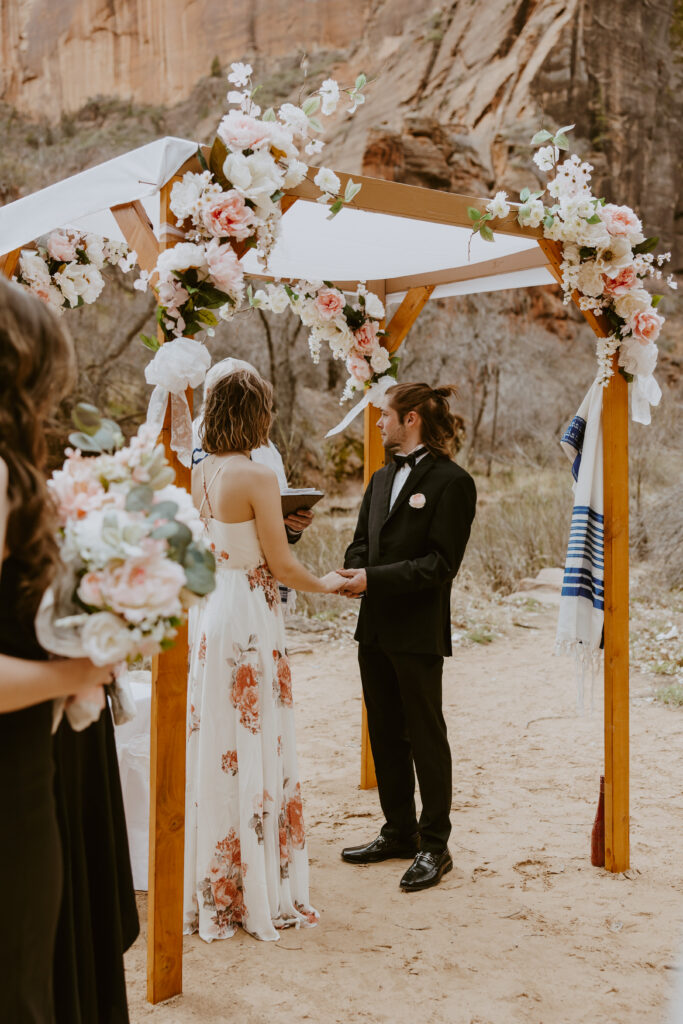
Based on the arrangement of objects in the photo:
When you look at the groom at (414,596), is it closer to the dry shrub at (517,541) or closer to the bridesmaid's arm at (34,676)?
the bridesmaid's arm at (34,676)

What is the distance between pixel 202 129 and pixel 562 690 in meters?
23.4

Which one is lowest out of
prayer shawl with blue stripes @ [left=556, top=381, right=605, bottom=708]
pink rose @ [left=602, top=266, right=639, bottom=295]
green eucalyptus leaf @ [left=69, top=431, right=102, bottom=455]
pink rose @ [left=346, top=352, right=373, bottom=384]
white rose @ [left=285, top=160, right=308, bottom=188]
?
prayer shawl with blue stripes @ [left=556, top=381, right=605, bottom=708]

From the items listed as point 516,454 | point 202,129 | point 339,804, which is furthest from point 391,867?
point 202,129

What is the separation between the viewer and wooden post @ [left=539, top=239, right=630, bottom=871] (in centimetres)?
423

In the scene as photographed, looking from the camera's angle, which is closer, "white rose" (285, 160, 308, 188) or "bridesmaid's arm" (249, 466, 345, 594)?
"white rose" (285, 160, 308, 188)

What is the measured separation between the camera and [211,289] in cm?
300

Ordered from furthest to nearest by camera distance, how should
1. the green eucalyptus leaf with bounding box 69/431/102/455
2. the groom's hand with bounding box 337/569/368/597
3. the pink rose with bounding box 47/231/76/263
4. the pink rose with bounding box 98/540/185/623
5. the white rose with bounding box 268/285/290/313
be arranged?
the white rose with bounding box 268/285/290/313
the pink rose with bounding box 47/231/76/263
the groom's hand with bounding box 337/569/368/597
the green eucalyptus leaf with bounding box 69/431/102/455
the pink rose with bounding box 98/540/185/623

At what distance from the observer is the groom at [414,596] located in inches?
155

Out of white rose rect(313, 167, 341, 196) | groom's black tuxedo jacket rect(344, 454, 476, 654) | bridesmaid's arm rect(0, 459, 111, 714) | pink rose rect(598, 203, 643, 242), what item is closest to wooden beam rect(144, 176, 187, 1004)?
white rose rect(313, 167, 341, 196)

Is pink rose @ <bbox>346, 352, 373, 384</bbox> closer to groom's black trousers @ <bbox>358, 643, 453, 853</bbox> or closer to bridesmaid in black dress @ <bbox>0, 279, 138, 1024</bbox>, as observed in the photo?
groom's black trousers @ <bbox>358, 643, 453, 853</bbox>

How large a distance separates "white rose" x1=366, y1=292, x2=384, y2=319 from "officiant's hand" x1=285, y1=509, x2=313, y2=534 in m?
1.62

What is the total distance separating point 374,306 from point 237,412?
1.92 meters

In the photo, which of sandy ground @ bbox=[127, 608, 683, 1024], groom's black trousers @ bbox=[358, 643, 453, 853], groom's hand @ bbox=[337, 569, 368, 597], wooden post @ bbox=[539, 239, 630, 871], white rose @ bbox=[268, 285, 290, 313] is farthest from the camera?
white rose @ bbox=[268, 285, 290, 313]

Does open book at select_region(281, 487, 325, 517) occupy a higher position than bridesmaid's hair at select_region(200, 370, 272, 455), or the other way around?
bridesmaid's hair at select_region(200, 370, 272, 455)
